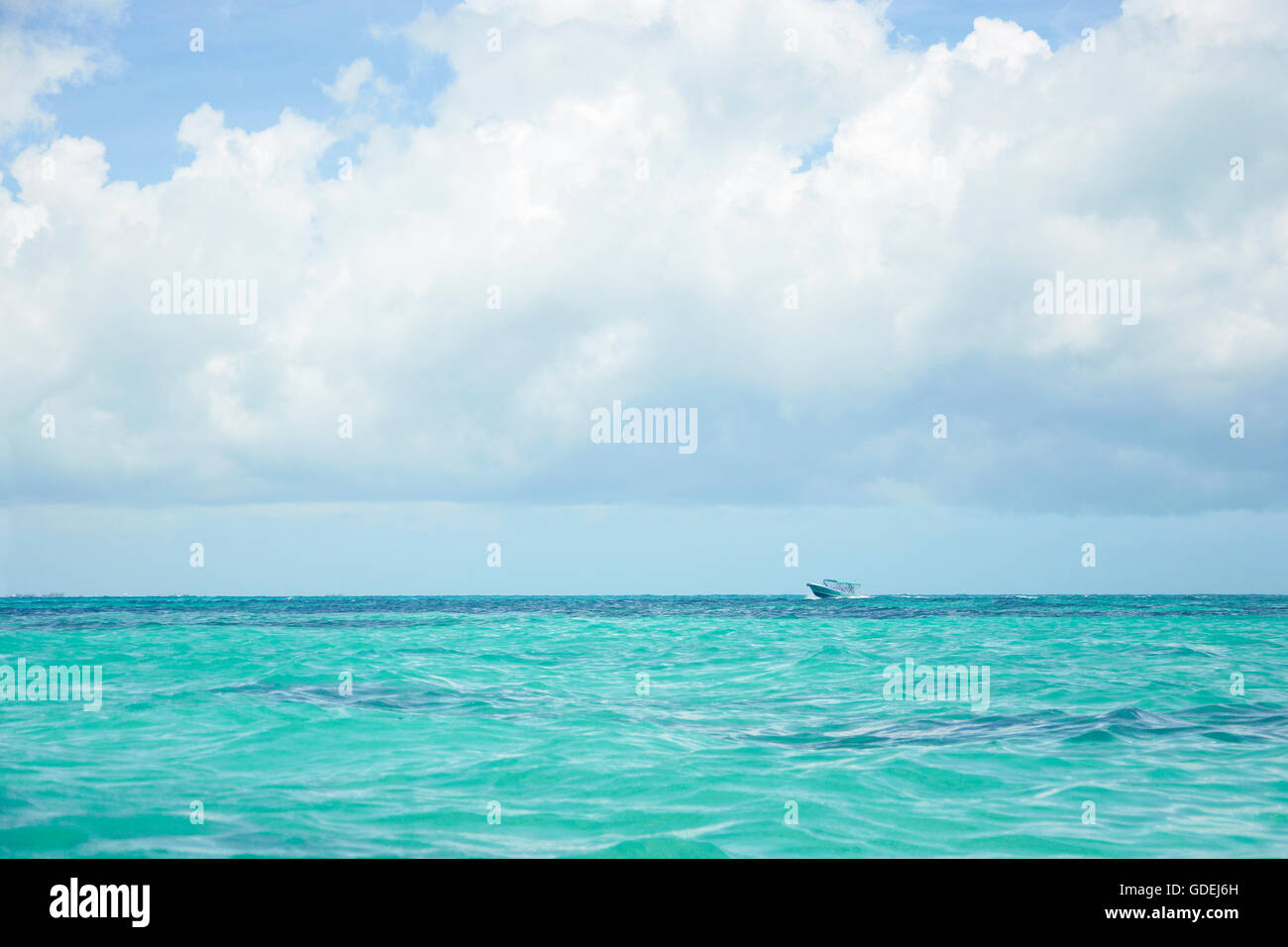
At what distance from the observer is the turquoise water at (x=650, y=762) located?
29.1 ft

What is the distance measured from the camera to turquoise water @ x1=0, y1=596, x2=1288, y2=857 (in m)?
8.88

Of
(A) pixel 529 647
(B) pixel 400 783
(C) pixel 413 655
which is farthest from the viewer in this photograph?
(A) pixel 529 647

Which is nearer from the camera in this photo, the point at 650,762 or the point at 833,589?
the point at 650,762

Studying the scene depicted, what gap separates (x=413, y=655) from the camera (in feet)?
91.9

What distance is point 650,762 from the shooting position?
12.0 m

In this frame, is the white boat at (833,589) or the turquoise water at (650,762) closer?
the turquoise water at (650,762)

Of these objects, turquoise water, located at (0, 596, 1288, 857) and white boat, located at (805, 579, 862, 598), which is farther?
white boat, located at (805, 579, 862, 598)

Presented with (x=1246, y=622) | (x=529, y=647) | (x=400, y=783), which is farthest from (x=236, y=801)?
(x=1246, y=622)

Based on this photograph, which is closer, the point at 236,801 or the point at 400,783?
the point at 236,801
